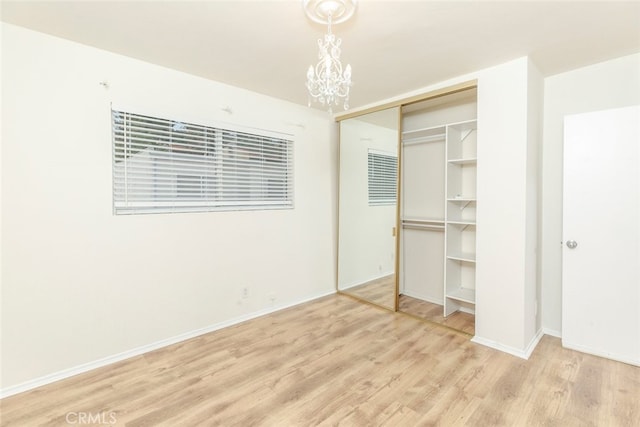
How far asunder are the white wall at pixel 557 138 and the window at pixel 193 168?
8.90ft

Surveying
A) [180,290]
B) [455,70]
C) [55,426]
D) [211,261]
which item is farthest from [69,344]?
[455,70]

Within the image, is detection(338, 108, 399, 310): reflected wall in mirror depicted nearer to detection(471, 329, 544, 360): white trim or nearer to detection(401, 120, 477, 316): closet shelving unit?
detection(401, 120, 477, 316): closet shelving unit

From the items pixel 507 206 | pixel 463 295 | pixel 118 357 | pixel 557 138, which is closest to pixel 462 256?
pixel 463 295

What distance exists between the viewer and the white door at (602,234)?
244 cm

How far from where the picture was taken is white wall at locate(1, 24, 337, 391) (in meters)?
2.11

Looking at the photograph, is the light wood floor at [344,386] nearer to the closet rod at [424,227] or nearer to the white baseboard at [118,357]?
the white baseboard at [118,357]

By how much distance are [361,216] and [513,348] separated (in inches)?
82.5

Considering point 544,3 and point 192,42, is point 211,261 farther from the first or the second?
point 544,3

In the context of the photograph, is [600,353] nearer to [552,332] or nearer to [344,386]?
[552,332]

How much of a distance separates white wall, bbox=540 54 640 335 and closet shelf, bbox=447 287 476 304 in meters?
0.65

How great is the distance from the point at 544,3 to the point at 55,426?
12.7ft

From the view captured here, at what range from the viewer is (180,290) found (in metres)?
2.88

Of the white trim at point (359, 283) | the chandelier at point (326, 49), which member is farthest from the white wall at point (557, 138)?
the chandelier at point (326, 49)

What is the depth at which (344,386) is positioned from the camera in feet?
7.21
